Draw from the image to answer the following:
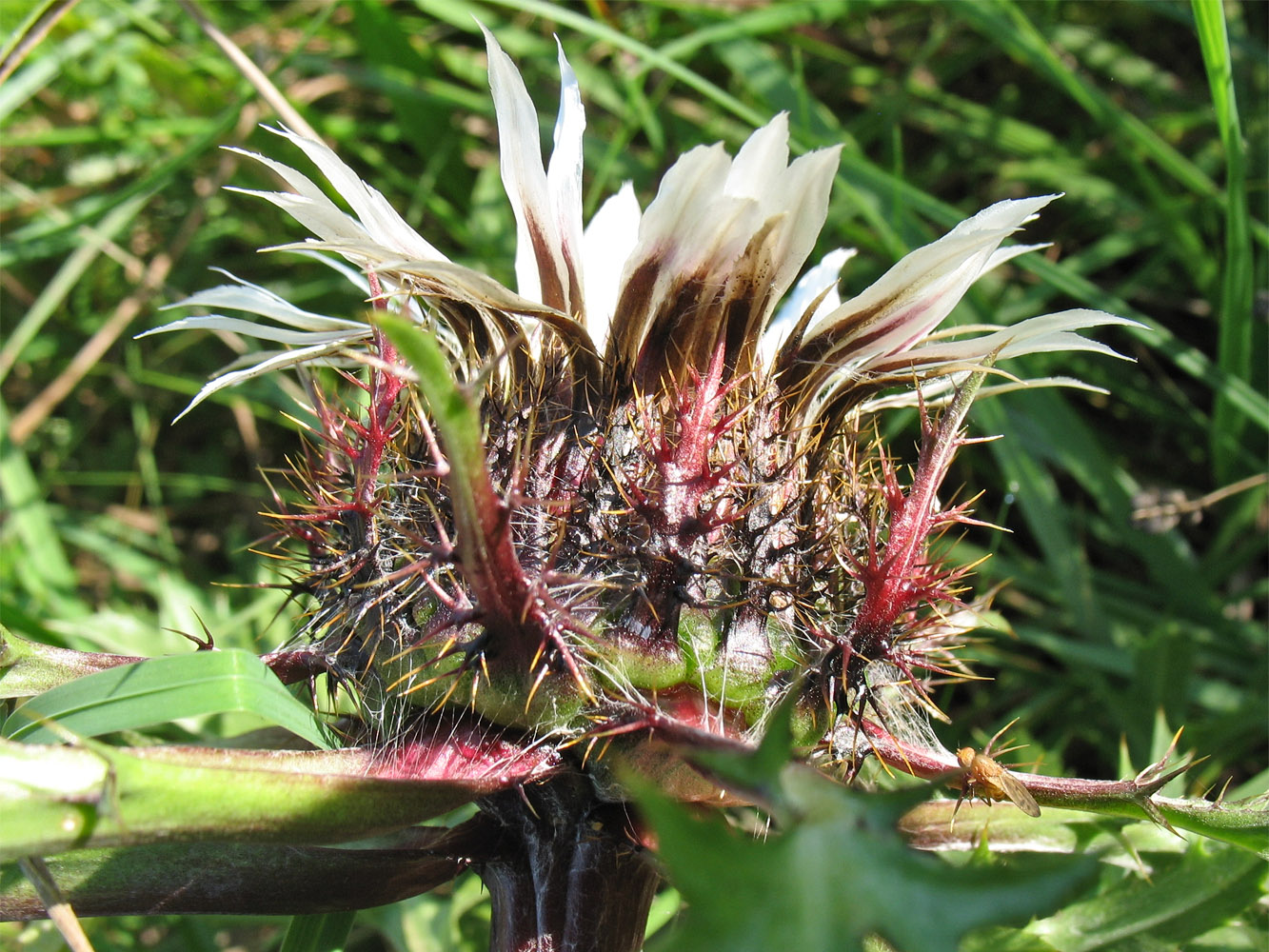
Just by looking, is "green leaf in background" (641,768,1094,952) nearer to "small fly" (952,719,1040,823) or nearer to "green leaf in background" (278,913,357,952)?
"small fly" (952,719,1040,823)

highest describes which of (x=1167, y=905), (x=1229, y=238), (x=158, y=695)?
(x=1229, y=238)

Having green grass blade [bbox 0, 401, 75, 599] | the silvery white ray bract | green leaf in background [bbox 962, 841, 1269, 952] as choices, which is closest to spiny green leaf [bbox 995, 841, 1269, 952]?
green leaf in background [bbox 962, 841, 1269, 952]

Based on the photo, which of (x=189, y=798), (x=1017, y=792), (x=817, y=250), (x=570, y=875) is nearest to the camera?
(x=189, y=798)

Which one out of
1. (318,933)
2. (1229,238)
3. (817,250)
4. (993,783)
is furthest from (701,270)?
(1229,238)

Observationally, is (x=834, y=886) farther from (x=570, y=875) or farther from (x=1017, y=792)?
(x=570, y=875)

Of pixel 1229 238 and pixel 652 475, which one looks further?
pixel 1229 238

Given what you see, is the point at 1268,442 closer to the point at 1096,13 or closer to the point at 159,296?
the point at 1096,13

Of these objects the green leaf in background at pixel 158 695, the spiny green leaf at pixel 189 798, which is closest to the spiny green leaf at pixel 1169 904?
the spiny green leaf at pixel 189 798
